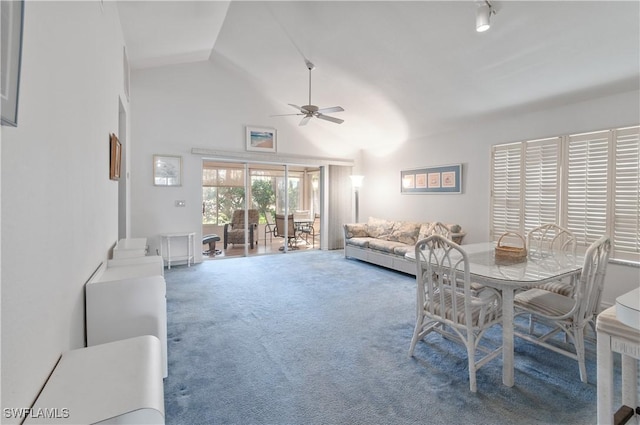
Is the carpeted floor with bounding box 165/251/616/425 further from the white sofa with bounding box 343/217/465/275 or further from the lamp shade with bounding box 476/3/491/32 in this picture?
the lamp shade with bounding box 476/3/491/32

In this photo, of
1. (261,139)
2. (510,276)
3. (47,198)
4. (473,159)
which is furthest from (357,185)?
(47,198)

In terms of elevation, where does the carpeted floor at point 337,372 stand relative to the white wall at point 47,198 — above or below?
below

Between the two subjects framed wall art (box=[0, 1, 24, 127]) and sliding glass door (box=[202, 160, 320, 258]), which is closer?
framed wall art (box=[0, 1, 24, 127])

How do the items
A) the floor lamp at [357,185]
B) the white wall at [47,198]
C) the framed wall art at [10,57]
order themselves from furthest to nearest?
the floor lamp at [357,185]
the white wall at [47,198]
the framed wall art at [10,57]

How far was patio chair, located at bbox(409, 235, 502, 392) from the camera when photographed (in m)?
2.02

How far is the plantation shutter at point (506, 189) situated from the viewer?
4.32 m

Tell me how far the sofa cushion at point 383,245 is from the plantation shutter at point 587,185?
2.36m

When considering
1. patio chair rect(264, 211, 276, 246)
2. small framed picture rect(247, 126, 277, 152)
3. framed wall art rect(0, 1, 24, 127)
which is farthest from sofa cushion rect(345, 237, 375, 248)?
framed wall art rect(0, 1, 24, 127)

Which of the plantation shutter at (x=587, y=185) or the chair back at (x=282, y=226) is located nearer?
the plantation shutter at (x=587, y=185)

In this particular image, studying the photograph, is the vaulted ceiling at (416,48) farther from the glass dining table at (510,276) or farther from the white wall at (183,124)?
the glass dining table at (510,276)

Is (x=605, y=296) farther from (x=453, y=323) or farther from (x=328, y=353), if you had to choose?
(x=328, y=353)

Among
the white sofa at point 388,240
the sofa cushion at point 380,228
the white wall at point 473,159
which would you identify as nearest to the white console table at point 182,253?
the white sofa at point 388,240

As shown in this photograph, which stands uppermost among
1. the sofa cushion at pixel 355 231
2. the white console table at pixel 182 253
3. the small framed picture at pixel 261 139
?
the small framed picture at pixel 261 139

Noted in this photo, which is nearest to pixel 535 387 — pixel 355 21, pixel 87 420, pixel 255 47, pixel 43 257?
pixel 87 420
